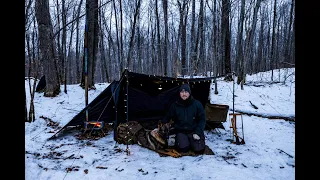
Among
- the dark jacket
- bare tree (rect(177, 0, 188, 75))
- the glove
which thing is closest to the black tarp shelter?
the dark jacket

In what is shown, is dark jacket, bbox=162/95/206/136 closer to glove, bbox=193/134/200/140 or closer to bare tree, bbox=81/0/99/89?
glove, bbox=193/134/200/140

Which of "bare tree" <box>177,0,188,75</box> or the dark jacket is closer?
the dark jacket

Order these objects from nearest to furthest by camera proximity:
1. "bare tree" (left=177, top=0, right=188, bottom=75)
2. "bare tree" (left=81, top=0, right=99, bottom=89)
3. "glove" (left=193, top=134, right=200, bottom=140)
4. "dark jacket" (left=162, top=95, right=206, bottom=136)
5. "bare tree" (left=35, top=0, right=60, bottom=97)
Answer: "glove" (left=193, top=134, right=200, bottom=140)
"dark jacket" (left=162, top=95, right=206, bottom=136)
"bare tree" (left=35, top=0, right=60, bottom=97)
"bare tree" (left=81, top=0, right=99, bottom=89)
"bare tree" (left=177, top=0, right=188, bottom=75)

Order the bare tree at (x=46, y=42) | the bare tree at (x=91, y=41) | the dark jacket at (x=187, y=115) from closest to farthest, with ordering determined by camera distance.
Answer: the dark jacket at (x=187, y=115), the bare tree at (x=46, y=42), the bare tree at (x=91, y=41)

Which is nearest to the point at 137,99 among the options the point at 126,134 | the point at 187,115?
the point at 126,134

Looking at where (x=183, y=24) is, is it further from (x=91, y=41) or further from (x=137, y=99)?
(x=137, y=99)

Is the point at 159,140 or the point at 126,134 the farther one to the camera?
the point at 126,134

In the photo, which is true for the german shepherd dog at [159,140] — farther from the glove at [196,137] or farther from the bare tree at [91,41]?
the bare tree at [91,41]

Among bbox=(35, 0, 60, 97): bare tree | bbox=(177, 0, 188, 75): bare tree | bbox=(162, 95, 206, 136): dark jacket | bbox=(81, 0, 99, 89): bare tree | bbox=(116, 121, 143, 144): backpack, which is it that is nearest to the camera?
bbox=(162, 95, 206, 136): dark jacket

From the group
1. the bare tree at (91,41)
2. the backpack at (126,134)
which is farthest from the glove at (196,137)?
the bare tree at (91,41)

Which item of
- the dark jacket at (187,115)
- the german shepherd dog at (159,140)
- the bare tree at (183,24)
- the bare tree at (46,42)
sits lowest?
the german shepherd dog at (159,140)
